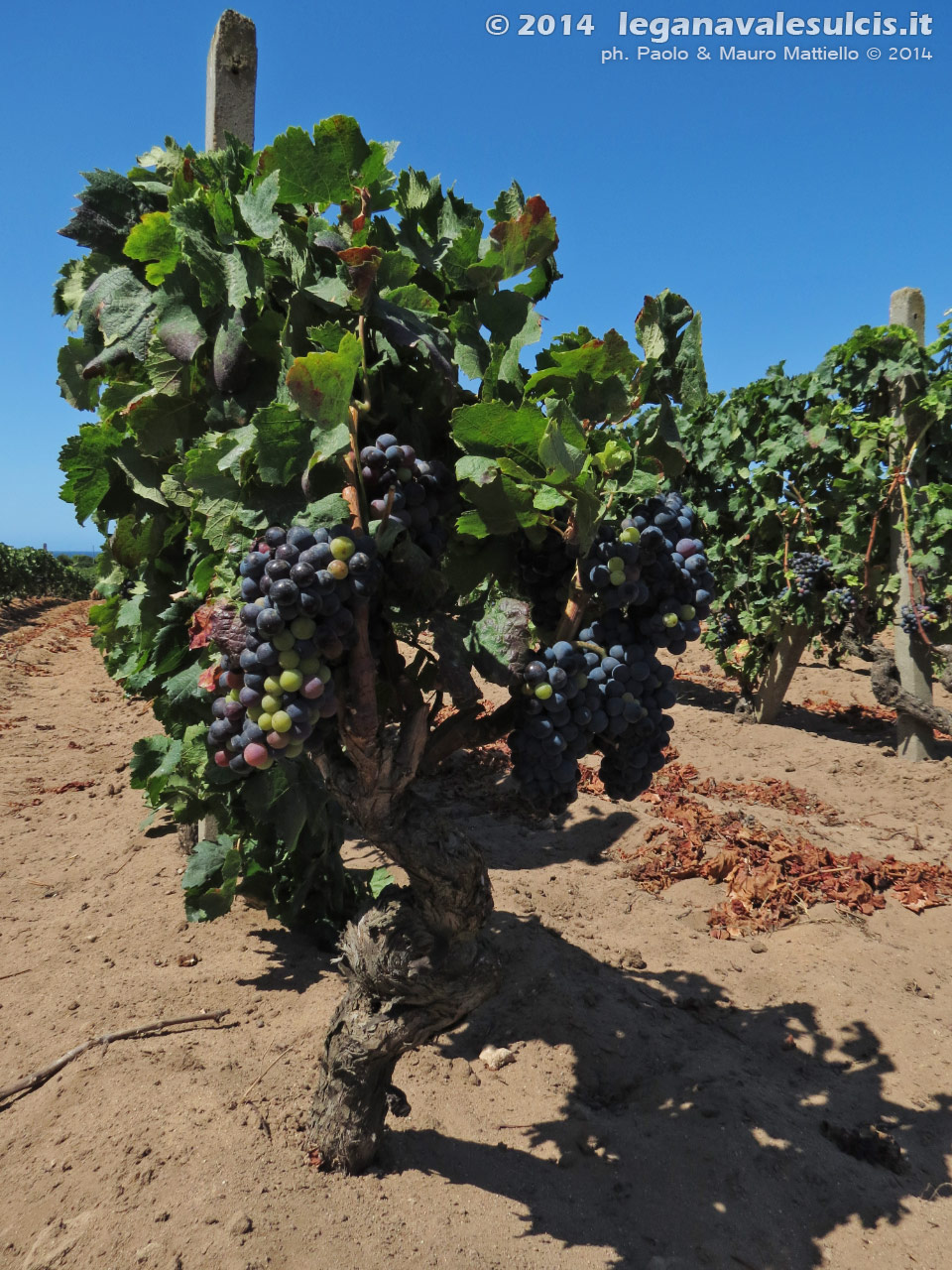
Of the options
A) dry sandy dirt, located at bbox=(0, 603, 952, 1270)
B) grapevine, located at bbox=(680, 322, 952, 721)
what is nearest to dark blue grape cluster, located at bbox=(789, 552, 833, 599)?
grapevine, located at bbox=(680, 322, 952, 721)

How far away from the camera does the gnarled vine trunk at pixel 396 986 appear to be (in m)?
2.41

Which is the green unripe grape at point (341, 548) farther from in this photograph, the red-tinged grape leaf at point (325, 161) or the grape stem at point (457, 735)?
the red-tinged grape leaf at point (325, 161)

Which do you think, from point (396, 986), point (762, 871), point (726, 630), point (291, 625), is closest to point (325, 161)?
point (291, 625)

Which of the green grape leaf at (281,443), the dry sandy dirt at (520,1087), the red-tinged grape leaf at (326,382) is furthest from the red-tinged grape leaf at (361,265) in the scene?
the dry sandy dirt at (520,1087)

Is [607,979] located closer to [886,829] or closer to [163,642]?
[163,642]

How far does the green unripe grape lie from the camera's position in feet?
5.24

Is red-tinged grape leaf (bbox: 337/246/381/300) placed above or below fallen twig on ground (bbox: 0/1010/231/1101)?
above

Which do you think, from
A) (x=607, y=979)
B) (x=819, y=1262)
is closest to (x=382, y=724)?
(x=819, y=1262)

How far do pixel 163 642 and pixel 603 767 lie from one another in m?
1.67

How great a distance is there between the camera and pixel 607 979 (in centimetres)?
387

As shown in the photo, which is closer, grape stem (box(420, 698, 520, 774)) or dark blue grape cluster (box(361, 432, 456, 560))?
dark blue grape cluster (box(361, 432, 456, 560))

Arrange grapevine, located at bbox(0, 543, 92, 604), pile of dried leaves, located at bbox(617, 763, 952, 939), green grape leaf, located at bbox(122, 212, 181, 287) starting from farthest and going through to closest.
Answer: grapevine, located at bbox(0, 543, 92, 604) → pile of dried leaves, located at bbox(617, 763, 952, 939) → green grape leaf, located at bbox(122, 212, 181, 287)

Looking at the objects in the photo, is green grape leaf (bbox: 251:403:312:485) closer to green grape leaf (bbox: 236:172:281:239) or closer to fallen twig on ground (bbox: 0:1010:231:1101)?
green grape leaf (bbox: 236:172:281:239)

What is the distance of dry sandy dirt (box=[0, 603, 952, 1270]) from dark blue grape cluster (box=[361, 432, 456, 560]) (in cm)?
195
